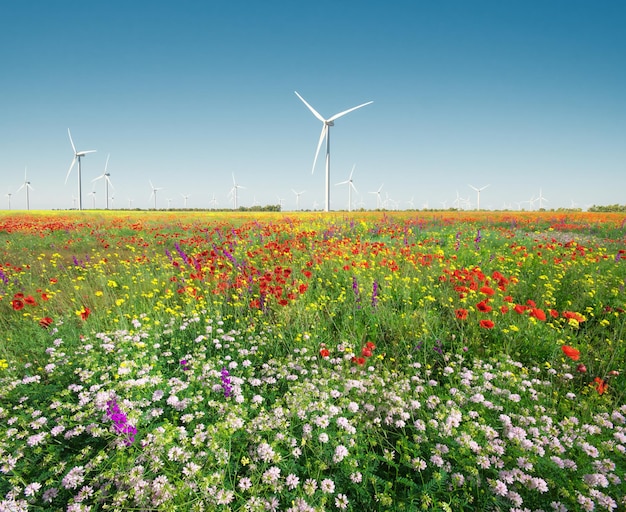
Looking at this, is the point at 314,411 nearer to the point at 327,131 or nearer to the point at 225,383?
the point at 225,383

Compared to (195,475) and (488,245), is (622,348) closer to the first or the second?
(195,475)

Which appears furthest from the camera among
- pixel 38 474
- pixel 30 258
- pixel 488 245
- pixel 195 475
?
pixel 488 245

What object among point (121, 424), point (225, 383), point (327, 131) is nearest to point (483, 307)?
point (225, 383)

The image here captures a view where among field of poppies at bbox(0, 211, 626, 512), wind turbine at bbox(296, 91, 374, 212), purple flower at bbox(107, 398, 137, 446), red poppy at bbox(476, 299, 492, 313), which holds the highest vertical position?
wind turbine at bbox(296, 91, 374, 212)

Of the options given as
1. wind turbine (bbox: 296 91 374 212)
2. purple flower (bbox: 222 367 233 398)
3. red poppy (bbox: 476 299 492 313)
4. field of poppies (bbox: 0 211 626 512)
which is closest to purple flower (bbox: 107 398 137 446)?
field of poppies (bbox: 0 211 626 512)

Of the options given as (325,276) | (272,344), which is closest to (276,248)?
(325,276)

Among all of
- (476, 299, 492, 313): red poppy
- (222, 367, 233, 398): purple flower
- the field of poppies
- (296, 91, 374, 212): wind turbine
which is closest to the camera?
the field of poppies

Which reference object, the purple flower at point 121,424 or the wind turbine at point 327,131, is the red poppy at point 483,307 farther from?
the wind turbine at point 327,131

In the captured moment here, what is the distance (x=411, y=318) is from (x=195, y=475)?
328 centimetres

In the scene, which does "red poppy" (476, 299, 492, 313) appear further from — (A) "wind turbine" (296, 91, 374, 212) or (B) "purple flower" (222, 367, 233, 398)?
(A) "wind turbine" (296, 91, 374, 212)

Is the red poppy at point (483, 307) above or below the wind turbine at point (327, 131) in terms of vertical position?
below

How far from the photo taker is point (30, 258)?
31.8 feet

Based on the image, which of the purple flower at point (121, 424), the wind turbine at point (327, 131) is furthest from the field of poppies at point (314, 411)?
the wind turbine at point (327, 131)

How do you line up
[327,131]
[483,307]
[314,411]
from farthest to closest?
[327,131] < [483,307] < [314,411]
